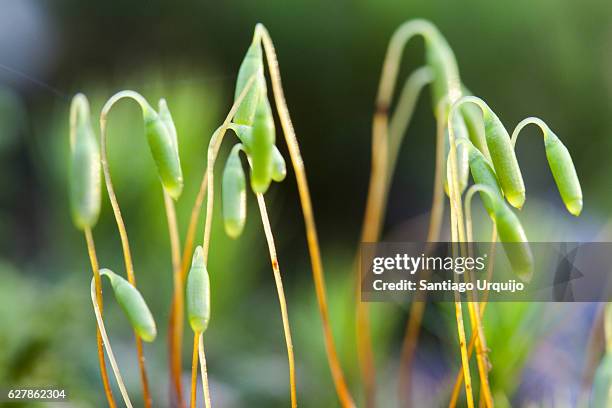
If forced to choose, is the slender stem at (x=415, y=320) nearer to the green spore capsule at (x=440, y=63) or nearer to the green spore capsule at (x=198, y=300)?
the green spore capsule at (x=440, y=63)

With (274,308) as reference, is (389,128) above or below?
above

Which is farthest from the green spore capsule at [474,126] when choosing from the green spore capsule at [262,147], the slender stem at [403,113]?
the slender stem at [403,113]

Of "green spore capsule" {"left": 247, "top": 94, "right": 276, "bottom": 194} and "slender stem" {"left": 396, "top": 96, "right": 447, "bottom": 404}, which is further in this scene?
"slender stem" {"left": 396, "top": 96, "right": 447, "bottom": 404}

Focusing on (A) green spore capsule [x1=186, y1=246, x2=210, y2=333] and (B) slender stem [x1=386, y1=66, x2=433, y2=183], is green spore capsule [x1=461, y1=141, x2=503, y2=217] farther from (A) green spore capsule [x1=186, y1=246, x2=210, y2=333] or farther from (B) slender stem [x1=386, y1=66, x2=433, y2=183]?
(B) slender stem [x1=386, y1=66, x2=433, y2=183]

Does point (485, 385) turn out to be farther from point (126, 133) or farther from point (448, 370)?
point (126, 133)

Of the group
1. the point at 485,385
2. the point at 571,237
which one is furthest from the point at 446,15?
the point at 485,385

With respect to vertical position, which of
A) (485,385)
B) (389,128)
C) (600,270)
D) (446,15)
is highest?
(446,15)

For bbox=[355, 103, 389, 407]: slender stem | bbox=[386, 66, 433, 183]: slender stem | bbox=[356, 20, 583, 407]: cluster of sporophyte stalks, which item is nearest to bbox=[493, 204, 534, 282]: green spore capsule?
bbox=[356, 20, 583, 407]: cluster of sporophyte stalks
